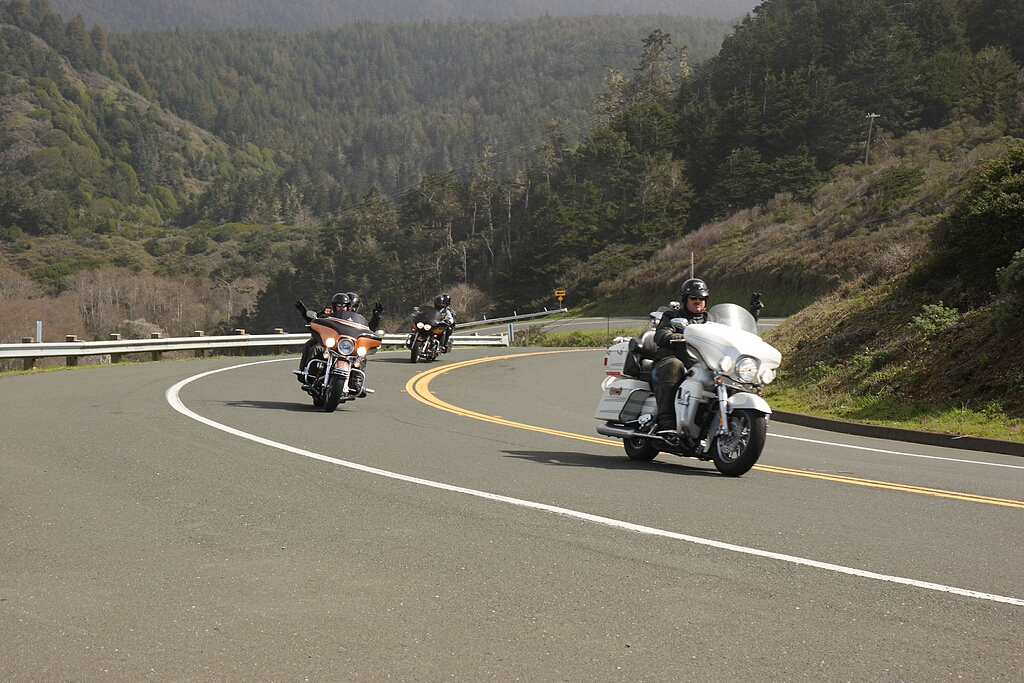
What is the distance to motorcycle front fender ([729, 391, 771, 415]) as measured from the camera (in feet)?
30.1

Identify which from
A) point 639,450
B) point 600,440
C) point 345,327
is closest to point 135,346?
point 345,327

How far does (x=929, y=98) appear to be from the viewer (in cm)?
9762

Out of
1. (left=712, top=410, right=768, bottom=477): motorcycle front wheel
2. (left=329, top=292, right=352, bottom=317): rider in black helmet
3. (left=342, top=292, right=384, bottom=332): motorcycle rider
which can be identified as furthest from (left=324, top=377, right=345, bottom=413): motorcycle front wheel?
(left=712, top=410, right=768, bottom=477): motorcycle front wheel

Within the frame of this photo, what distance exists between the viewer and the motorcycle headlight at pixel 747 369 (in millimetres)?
9516

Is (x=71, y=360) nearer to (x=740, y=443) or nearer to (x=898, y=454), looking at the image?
(x=898, y=454)

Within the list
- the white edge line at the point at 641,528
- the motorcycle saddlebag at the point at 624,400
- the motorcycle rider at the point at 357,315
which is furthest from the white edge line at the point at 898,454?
the white edge line at the point at 641,528

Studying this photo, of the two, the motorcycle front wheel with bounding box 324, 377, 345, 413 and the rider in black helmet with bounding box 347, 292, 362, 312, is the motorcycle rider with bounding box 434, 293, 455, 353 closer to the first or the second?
the rider in black helmet with bounding box 347, 292, 362, 312

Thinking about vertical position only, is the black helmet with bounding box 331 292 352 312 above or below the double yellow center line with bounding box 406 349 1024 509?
above

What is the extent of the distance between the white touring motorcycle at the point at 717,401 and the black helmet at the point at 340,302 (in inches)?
261

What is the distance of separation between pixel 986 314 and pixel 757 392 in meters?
10.3

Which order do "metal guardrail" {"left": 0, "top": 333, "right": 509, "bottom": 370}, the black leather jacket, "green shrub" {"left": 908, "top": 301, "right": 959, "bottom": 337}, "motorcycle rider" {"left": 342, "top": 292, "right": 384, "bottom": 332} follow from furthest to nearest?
"metal guardrail" {"left": 0, "top": 333, "right": 509, "bottom": 370}
"green shrub" {"left": 908, "top": 301, "right": 959, "bottom": 337}
"motorcycle rider" {"left": 342, "top": 292, "right": 384, "bottom": 332}
the black leather jacket

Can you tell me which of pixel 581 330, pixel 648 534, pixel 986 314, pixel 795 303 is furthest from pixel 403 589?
pixel 795 303

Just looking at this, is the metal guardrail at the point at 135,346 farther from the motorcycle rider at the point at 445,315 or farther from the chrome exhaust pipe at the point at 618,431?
the chrome exhaust pipe at the point at 618,431

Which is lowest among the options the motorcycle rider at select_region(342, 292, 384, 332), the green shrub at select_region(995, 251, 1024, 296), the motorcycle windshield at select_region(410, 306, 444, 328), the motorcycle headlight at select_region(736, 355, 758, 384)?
the motorcycle windshield at select_region(410, 306, 444, 328)
